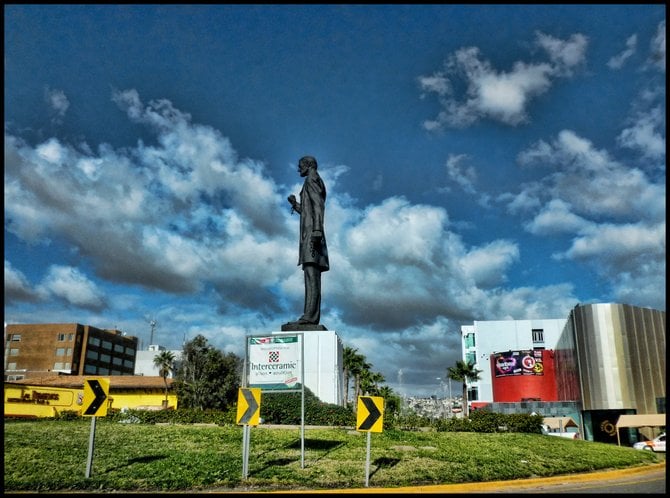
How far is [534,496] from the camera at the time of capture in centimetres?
1015

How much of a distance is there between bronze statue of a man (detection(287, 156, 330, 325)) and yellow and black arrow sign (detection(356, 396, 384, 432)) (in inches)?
552

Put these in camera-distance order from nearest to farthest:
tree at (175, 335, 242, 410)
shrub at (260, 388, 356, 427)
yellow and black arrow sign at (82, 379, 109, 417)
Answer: yellow and black arrow sign at (82, 379, 109, 417), shrub at (260, 388, 356, 427), tree at (175, 335, 242, 410)

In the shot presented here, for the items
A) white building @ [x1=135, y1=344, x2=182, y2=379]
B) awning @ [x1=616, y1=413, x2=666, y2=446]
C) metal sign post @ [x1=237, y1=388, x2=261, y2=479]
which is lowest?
awning @ [x1=616, y1=413, x2=666, y2=446]

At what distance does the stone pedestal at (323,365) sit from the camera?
24531 millimetres

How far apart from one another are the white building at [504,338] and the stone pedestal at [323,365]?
2597 inches

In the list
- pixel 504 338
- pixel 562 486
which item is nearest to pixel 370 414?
pixel 562 486

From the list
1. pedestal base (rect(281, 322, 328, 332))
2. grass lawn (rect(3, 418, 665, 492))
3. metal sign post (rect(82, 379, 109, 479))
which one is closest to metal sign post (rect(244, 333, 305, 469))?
grass lawn (rect(3, 418, 665, 492))

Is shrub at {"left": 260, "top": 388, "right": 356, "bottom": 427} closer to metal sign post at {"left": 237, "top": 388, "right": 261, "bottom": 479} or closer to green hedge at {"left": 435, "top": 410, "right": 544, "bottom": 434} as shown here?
green hedge at {"left": 435, "top": 410, "right": 544, "bottom": 434}

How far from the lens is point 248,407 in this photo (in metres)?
11.8

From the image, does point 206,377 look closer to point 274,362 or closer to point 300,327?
point 300,327

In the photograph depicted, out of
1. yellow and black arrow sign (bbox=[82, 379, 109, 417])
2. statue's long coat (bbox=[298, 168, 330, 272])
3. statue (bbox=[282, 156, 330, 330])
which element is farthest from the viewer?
statue's long coat (bbox=[298, 168, 330, 272])

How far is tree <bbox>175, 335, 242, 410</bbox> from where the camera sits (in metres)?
52.8

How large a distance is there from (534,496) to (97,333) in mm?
101738

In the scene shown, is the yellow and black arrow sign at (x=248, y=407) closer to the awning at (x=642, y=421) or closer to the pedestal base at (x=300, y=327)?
the pedestal base at (x=300, y=327)
